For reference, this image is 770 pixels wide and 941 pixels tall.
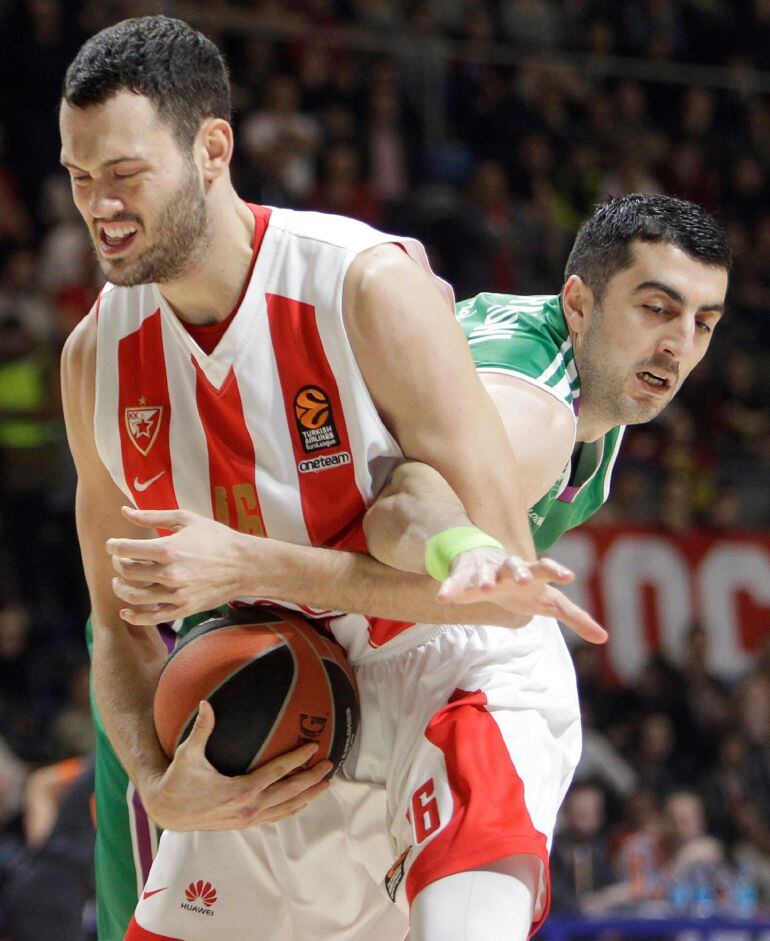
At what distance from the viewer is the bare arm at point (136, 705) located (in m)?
2.85

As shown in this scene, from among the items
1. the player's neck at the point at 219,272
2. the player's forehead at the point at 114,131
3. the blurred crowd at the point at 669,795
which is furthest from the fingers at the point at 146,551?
the blurred crowd at the point at 669,795

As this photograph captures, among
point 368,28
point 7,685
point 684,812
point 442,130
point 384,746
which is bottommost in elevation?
point 684,812

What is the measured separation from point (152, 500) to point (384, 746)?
0.70 metres

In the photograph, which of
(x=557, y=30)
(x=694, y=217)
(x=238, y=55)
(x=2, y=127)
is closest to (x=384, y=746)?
(x=694, y=217)

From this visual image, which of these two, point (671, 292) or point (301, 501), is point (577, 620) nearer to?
point (301, 501)

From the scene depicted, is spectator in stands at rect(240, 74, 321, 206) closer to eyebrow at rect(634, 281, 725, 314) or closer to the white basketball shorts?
eyebrow at rect(634, 281, 725, 314)

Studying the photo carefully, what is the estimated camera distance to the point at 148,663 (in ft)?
10.7

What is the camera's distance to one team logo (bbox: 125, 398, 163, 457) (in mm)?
3045

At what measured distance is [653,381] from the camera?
11.8 ft

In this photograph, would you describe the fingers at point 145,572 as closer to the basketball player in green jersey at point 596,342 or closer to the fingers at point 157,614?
the fingers at point 157,614

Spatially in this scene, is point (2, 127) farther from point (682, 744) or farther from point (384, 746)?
point (384, 746)

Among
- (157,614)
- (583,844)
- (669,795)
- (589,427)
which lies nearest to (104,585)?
(157,614)

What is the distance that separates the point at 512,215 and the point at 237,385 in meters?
7.92

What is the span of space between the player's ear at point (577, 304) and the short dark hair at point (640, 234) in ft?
0.06
